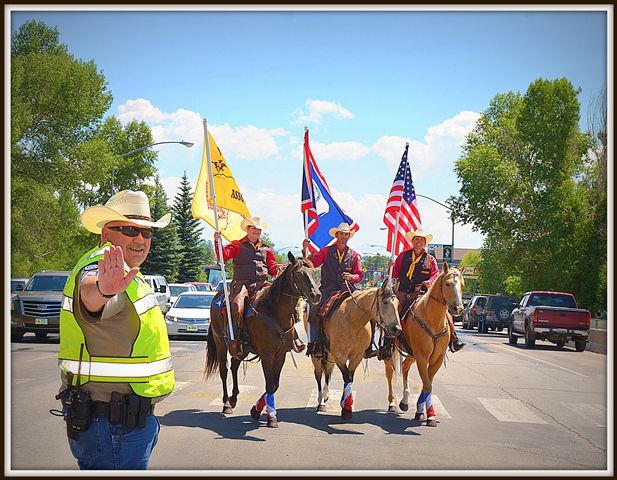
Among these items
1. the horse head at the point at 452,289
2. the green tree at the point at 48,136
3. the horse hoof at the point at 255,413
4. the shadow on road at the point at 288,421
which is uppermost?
the green tree at the point at 48,136

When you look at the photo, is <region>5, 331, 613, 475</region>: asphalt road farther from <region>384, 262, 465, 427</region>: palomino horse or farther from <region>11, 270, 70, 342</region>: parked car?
<region>11, 270, 70, 342</region>: parked car

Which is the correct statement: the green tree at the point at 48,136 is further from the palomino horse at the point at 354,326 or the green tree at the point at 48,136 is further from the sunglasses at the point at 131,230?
the sunglasses at the point at 131,230

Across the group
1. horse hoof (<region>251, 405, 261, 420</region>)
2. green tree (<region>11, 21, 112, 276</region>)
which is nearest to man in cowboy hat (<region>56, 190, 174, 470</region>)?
horse hoof (<region>251, 405, 261, 420</region>)

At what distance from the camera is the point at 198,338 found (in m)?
27.5

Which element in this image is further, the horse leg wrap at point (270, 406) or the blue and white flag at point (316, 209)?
the blue and white flag at point (316, 209)

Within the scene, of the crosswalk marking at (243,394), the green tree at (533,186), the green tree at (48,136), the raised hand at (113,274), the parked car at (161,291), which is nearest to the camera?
the raised hand at (113,274)

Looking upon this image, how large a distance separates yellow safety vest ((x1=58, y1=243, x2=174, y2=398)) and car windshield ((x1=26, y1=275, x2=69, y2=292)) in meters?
20.5

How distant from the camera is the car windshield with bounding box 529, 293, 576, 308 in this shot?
31.0 metres

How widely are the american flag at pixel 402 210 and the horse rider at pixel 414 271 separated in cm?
86

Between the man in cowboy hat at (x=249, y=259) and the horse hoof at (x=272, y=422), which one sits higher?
the man in cowboy hat at (x=249, y=259)

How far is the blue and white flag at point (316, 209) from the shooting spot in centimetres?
1391

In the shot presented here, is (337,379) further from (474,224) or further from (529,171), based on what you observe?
(474,224)

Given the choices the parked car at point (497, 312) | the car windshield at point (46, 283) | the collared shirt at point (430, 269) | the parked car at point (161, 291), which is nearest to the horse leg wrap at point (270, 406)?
the collared shirt at point (430, 269)

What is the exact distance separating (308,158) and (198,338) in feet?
48.1
